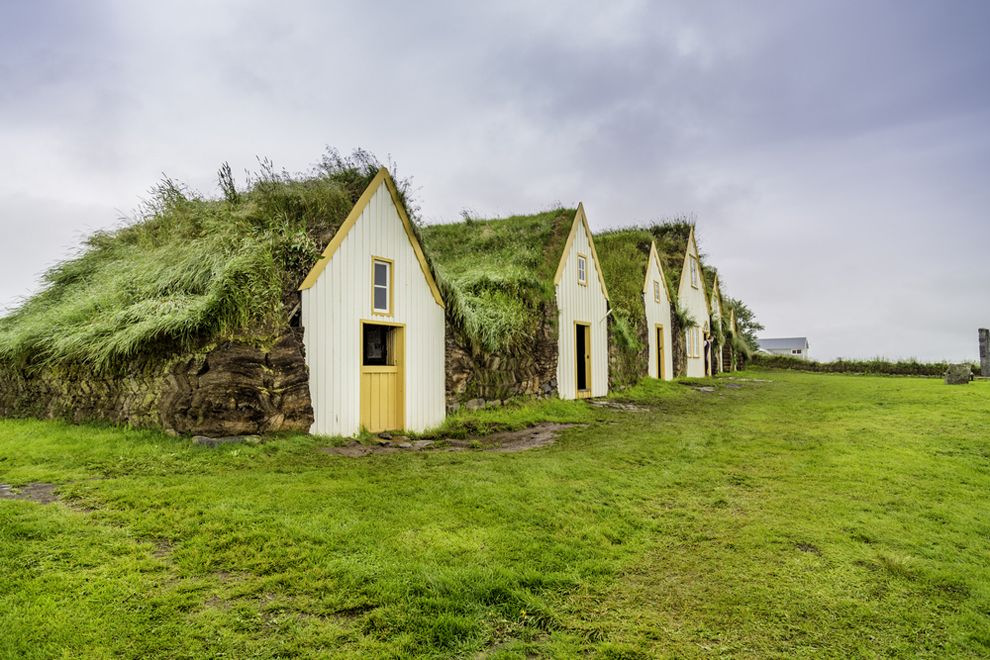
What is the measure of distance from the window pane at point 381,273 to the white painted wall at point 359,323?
0.19 meters

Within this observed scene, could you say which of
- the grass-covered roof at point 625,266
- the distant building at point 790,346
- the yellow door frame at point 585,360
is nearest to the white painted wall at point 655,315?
the grass-covered roof at point 625,266

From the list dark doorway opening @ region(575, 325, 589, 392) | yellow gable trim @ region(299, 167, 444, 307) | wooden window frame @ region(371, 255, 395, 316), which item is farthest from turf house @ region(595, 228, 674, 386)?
wooden window frame @ region(371, 255, 395, 316)

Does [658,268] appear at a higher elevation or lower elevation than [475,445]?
higher

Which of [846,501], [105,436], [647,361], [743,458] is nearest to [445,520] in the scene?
[846,501]

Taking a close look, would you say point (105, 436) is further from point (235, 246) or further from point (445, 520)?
point (445, 520)

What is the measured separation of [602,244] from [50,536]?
2349 cm

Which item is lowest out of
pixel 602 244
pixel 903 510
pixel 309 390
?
pixel 903 510

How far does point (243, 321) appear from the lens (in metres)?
8.88

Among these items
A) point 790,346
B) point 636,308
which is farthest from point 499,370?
point 790,346

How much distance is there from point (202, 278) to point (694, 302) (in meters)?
25.7

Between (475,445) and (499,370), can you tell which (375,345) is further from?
(475,445)

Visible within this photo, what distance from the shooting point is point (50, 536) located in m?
4.80

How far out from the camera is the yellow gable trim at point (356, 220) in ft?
32.3

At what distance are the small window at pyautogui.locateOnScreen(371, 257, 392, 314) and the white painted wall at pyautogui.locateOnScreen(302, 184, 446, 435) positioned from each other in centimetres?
12
